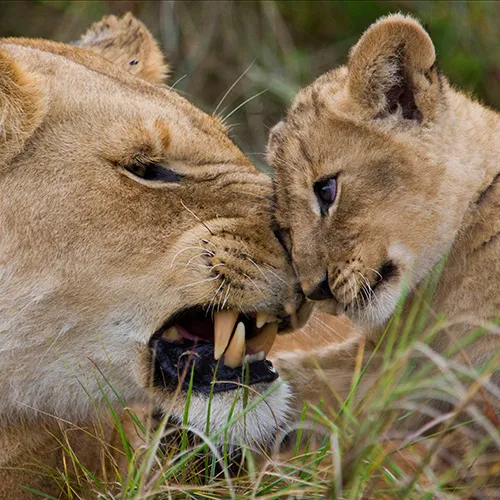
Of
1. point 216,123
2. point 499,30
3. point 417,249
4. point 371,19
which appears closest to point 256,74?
point 371,19

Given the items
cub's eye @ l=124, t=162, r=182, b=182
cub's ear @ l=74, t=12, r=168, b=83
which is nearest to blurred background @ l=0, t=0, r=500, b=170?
cub's ear @ l=74, t=12, r=168, b=83

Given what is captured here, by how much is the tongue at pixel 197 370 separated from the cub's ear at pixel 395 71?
33.8 inches

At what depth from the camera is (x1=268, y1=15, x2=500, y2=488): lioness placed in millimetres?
2838

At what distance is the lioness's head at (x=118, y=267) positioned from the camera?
271 cm

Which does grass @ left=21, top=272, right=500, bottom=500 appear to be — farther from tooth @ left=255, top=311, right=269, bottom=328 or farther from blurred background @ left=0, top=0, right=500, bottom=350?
blurred background @ left=0, top=0, right=500, bottom=350

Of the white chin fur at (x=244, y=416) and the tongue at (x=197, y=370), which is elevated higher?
the tongue at (x=197, y=370)

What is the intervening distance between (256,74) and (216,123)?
2720 mm

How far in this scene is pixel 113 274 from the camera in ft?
8.92

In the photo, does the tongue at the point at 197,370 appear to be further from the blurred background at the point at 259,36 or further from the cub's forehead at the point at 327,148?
the blurred background at the point at 259,36

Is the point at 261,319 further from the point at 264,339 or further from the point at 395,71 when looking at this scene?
the point at 395,71

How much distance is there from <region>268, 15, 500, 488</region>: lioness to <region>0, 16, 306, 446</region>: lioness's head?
0.16 m

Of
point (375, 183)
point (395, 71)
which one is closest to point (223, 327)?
point (375, 183)

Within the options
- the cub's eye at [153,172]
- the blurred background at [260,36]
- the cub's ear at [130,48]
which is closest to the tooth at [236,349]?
the cub's eye at [153,172]

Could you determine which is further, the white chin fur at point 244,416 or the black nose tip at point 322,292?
the black nose tip at point 322,292
